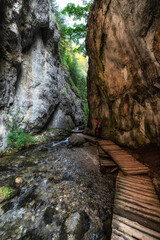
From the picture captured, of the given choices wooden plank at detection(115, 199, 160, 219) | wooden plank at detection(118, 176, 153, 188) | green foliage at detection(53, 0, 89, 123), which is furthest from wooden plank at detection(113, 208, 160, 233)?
green foliage at detection(53, 0, 89, 123)

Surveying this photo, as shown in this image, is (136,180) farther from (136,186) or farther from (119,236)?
(119,236)

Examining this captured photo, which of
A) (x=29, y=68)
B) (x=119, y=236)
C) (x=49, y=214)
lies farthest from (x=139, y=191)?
(x=29, y=68)

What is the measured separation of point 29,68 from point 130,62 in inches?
421

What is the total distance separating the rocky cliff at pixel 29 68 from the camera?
7367 millimetres

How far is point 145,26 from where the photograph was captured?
4188mm

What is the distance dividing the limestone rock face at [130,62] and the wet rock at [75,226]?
4662 millimetres

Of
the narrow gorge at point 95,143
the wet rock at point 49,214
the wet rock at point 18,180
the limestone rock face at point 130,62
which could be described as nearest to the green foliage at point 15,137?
the narrow gorge at point 95,143

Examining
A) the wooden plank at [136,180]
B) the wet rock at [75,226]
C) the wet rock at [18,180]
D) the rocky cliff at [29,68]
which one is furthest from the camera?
the rocky cliff at [29,68]

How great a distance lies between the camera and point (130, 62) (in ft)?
19.3

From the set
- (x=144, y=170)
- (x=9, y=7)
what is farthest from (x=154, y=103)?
(x=9, y=7)

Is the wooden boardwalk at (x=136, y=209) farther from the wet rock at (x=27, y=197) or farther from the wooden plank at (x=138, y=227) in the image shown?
the wet rock at (x=27, y=197)

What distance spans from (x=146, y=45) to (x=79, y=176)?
671 centimetres

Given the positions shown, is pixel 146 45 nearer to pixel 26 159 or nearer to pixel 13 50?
pixel 26 159

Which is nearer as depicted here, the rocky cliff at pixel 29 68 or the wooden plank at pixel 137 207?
the wooden plank at pixel 137 207
